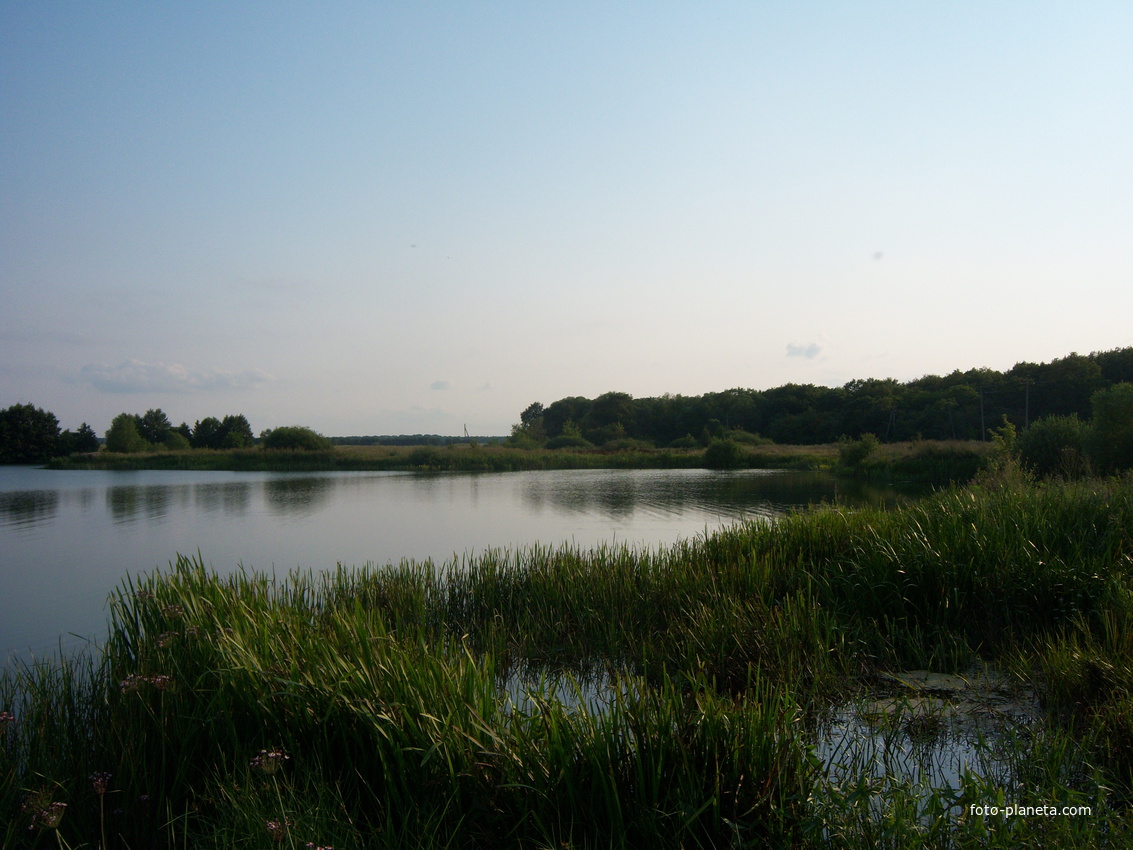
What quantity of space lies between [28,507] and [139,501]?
303 centimetres

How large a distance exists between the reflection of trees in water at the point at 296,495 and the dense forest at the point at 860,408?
27.3 metres

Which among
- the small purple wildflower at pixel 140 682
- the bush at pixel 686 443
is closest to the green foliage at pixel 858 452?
the bush at pixel 686 443

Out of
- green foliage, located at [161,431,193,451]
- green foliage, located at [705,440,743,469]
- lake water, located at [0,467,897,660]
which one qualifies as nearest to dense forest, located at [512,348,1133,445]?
green foliage, located at [705,440,743,469]

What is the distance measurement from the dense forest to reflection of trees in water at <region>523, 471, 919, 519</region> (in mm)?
18466

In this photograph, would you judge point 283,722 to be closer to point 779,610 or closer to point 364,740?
point 364,740

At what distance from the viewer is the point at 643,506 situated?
70.8 ft

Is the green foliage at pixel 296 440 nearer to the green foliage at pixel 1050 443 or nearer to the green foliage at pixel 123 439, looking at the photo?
the green foliage at pixel 123 439

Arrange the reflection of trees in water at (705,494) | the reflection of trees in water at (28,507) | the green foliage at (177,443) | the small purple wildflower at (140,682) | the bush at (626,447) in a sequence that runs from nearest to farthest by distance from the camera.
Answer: the small purple wildflower at (140,682), the reflection of trees in water at (28,507), the reflection of trees in water at (705,494), the bush at (626,447), the green foliage at (177,443)

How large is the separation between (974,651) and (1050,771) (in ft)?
7.59

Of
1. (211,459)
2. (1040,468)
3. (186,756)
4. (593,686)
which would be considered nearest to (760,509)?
(1040,468)

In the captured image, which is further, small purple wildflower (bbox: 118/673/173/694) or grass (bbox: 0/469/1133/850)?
small purple wildflower (bbox: 118/673/173/694)

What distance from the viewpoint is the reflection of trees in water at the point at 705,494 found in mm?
20375

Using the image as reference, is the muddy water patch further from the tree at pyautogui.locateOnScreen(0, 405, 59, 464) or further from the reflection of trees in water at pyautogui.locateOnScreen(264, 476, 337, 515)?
the tree at pyautogui.locateOnScreen(0, 405, 59, 464)

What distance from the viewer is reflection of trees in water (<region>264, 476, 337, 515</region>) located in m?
21.8
